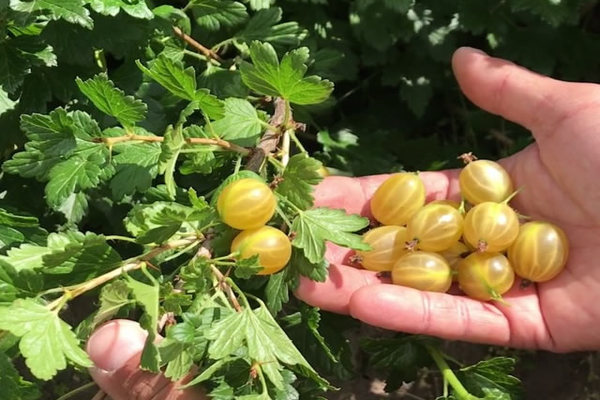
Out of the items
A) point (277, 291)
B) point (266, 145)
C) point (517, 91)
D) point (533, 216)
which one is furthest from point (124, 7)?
point (533, 216)

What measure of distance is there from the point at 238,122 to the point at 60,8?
349 millimetres

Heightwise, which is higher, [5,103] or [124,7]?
[124,7]

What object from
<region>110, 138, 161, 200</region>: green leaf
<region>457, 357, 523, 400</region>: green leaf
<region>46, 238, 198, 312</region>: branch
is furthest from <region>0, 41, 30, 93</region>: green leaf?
<region>457, 357, 523, 400</region>: green leaf

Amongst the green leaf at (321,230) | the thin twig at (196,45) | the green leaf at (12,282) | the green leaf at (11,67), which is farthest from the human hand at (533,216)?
the green leaf at (11,67)

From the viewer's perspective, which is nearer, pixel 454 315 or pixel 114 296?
pixel 114 296

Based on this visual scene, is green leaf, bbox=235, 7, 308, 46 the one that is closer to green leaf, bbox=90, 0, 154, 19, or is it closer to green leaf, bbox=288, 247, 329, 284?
green leaf, bbox=90, 0, 154, 19

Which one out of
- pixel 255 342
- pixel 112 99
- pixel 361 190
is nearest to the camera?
pixel 255 342

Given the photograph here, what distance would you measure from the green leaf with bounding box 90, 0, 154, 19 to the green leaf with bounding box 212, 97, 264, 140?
0.69 feet

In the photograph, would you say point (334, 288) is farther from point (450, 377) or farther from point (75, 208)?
point (75, 208)

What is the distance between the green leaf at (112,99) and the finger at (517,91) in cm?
73

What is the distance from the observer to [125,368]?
3.56 feet

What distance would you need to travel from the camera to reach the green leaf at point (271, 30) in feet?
4.81

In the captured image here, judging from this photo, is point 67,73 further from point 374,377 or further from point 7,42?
point 374,377

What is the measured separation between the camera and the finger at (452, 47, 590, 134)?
141 cm
